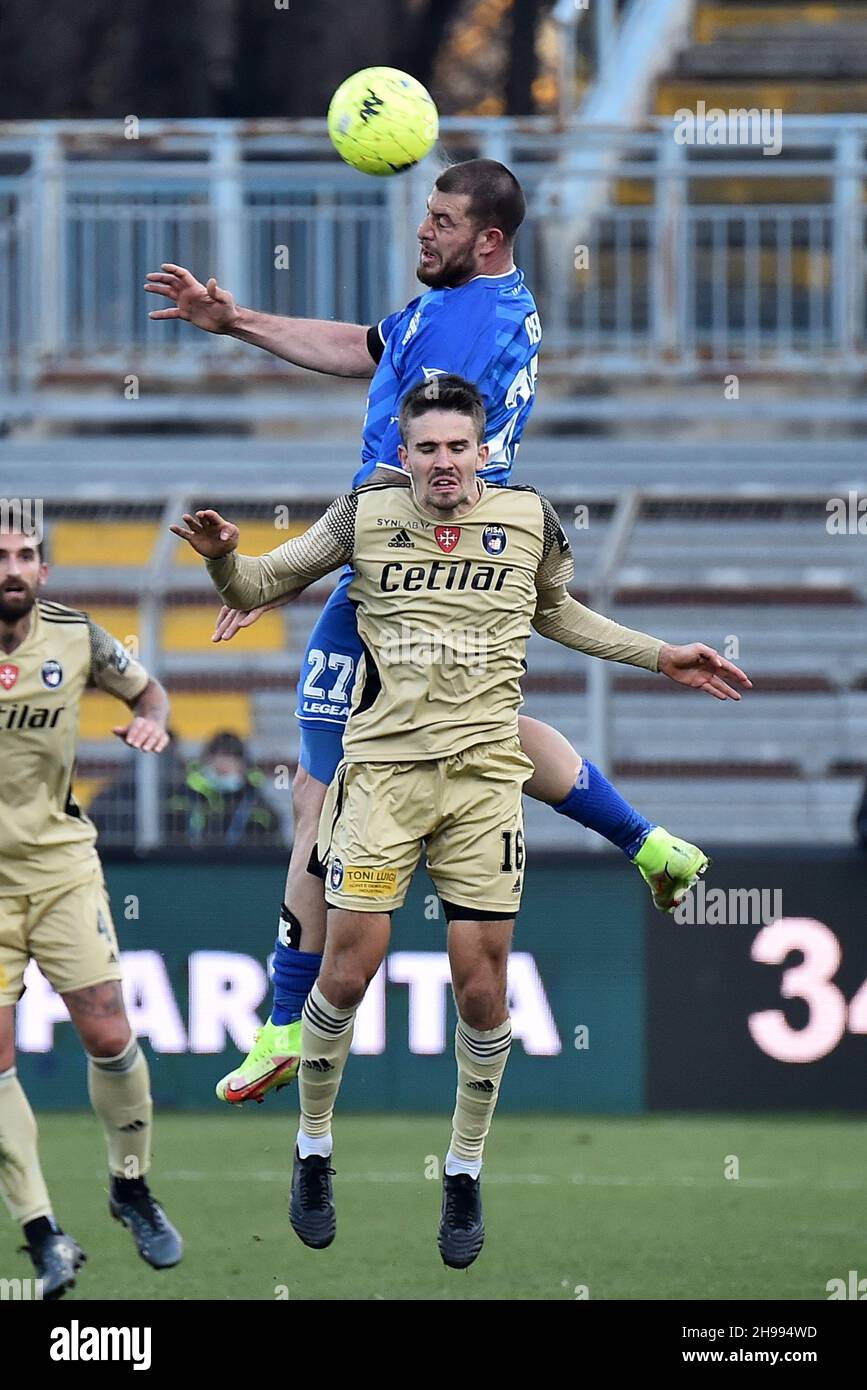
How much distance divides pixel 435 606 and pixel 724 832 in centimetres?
656

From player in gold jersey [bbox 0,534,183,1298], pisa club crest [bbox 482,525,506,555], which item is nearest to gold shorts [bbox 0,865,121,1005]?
player in gold jersey [bbox 0,534,183,1298]

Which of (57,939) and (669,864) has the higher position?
(669,864)

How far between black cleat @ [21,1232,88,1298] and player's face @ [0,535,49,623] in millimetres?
2192

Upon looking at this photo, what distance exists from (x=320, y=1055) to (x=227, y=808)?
5.99 metres

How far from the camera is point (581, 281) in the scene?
17250 mm

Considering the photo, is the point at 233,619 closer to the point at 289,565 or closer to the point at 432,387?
the point at 289,565

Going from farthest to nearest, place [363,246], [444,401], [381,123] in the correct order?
[363,246] < [381,123] < [444,401]

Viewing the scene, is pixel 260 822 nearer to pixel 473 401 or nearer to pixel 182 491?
pixel 182 491

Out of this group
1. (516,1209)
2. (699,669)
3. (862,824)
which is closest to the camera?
(699,669)

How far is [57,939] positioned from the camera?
870cm

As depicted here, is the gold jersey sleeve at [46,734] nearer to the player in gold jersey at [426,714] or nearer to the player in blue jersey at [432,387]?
the player in blue jersey at [432,387]

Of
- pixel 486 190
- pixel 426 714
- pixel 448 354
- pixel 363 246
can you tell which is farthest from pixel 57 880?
pixel 363 246

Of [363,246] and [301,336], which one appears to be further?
[363,246]

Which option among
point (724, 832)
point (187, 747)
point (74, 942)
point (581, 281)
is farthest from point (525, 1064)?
point (581, 281)
